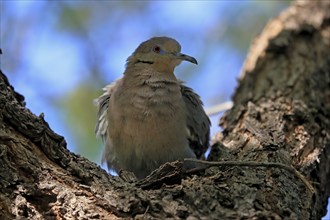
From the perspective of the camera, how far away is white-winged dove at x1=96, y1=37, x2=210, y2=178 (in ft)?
16.4

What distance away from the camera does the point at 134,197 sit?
326 centimetres

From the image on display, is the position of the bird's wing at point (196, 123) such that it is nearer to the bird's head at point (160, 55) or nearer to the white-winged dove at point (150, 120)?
the white-winged dove at point (150, 120)

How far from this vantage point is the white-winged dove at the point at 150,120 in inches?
196

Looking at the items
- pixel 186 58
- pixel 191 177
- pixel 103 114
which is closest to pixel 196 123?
pixel 186 58

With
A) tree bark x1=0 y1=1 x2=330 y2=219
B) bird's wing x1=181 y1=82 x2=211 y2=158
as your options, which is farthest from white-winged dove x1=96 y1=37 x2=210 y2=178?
tree bark x1=0 y1=1 x2=330 y2=219

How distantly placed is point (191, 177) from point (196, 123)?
5.61 ft

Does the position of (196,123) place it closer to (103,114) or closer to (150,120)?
(150,120)

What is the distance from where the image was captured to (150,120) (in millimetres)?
4953

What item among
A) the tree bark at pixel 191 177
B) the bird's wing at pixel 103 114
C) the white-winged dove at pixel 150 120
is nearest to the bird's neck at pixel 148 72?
the white-winged dove at pixel 150 120

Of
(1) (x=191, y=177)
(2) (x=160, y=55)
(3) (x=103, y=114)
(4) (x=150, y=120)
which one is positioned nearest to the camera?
(1) (x=191, y=177)

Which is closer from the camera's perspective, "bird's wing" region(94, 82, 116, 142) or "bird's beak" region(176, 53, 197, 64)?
"bird's wing" region(94, 82, 116, 142)

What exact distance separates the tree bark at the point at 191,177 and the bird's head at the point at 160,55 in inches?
32.8

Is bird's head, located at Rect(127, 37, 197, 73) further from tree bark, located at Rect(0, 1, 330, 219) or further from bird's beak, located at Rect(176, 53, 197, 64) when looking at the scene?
tree bark, located at Rect(0, 1, 330, 219)

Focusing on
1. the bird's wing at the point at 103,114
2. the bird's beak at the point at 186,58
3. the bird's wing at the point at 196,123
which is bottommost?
the bird's wing at the point at 196,123
